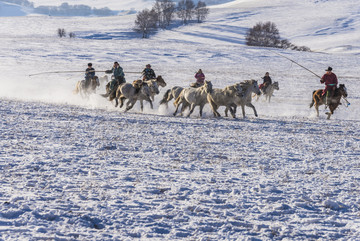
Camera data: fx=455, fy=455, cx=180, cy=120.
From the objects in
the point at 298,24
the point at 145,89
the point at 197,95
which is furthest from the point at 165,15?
the point at 197,95

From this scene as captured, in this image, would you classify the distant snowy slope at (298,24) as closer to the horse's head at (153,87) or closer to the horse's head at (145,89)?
the horse's head at (153,87)

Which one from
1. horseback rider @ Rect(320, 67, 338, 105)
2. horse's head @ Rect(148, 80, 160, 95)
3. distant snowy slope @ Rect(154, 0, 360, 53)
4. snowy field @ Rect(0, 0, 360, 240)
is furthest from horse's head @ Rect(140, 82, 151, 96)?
distant snowy slope @ Rect(154, 0, 360, 53)

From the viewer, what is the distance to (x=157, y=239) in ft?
14.3

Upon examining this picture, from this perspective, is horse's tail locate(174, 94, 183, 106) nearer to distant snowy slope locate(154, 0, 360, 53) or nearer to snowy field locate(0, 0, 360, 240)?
snowy field locate(0, 0, 360, 240)

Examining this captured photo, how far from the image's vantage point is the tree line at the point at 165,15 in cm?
9125

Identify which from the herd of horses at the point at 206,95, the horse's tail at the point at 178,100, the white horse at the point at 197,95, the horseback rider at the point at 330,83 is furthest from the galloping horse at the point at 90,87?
the horseback rider at the point at 330,83

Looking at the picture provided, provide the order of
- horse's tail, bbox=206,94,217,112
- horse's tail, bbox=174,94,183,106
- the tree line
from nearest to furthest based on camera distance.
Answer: horse's tail, bbox=206,94,217,112 → horse's tail, bbox=174,94,183,106 → the tree line

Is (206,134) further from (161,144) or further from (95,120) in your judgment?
(95,120)

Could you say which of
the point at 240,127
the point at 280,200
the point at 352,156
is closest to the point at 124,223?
the point at 280,200

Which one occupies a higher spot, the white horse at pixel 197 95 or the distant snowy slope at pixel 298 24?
the distant snowy slope at pixel 298 24

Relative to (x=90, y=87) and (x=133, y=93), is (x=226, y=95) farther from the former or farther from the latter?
(x=90, y=87)

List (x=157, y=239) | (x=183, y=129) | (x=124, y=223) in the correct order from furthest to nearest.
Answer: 1. (x=183, y=129)
2. (x=124, y=223)
3. (x=157, y=239)

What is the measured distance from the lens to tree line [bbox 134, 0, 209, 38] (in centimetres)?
9125

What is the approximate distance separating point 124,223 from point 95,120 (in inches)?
306
